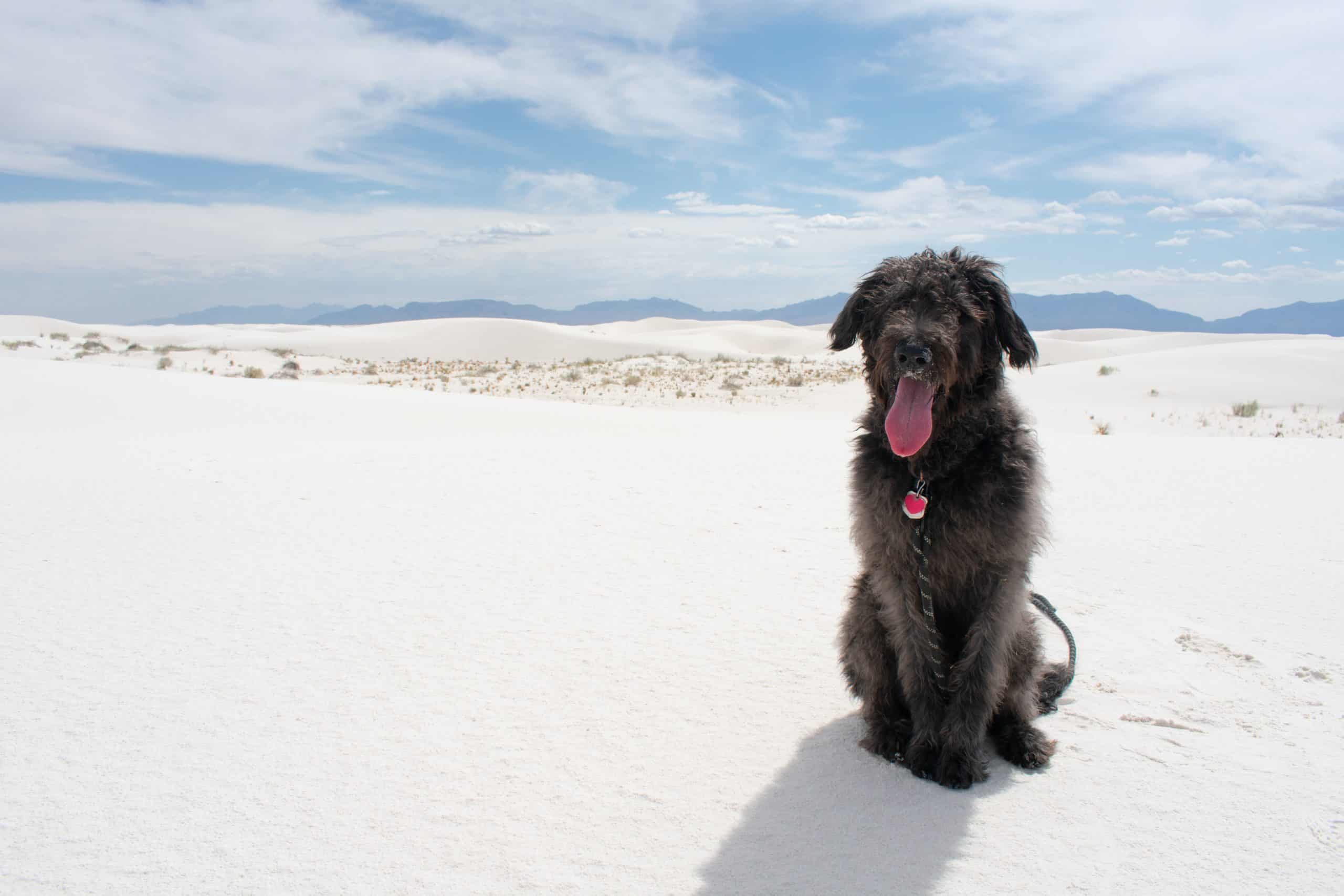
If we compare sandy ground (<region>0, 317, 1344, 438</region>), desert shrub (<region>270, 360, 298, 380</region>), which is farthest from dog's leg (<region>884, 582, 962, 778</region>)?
desert shrub (<region>270, 360, 298, 380</region>)

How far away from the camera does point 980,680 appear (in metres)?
3.14

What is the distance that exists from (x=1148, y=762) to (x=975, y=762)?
2.40 ft

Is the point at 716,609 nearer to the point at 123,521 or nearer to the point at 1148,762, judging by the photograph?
the point at 1148,762

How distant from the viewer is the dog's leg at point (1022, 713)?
3234 millimetres

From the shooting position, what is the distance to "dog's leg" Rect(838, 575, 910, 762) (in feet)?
10.9

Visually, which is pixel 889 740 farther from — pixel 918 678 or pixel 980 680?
pixel 980 680

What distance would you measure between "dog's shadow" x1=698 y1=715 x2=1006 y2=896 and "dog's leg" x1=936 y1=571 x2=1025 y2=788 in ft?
0.32

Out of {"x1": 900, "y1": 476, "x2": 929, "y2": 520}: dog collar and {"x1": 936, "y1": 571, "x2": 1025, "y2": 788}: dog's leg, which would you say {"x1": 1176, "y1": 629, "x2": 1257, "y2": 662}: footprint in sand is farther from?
{"x1": 900, "y1": 476, "x2": 929, "y2": 520}: dog collar

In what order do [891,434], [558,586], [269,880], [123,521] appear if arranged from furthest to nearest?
[123,521], [558,586], [891,434], [269,880]

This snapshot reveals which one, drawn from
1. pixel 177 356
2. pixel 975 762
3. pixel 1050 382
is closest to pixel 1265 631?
pixel 975 762

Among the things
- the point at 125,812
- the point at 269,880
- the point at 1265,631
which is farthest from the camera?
the point at 1265,631

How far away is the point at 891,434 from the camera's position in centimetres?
290

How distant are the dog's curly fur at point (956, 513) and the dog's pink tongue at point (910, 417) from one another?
0.07m

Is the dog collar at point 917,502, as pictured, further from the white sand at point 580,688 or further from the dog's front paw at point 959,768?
the white sand at point 580,688
